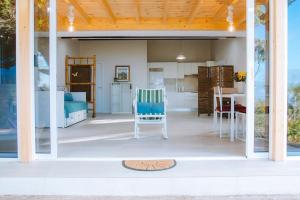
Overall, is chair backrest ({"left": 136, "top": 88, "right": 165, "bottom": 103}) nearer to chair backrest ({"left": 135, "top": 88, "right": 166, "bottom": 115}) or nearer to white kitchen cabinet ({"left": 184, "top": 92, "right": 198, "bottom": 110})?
chair backrest ({"left": 135, "top": 88, "right": 166, "bottom": 115})

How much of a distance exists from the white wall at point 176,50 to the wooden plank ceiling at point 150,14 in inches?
160

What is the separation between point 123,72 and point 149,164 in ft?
27.1

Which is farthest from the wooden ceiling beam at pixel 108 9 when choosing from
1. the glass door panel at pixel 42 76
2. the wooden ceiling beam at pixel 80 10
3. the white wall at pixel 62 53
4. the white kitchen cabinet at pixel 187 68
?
the white kitchen cabinet at pixel 187 68

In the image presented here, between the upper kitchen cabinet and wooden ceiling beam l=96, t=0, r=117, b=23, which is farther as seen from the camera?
the upper kitchen cabinet

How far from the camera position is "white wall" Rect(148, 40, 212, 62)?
1280 cm

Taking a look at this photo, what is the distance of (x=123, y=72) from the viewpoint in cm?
1156

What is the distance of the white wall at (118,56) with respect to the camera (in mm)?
11547

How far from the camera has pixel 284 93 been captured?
3670 millimetres

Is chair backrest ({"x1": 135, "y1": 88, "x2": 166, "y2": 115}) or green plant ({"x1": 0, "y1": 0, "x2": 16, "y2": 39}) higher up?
green plant ({"x1": 0, "y1": 0, "x2": 16, "y2": 39})

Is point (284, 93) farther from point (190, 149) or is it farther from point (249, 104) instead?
point (190, 149)

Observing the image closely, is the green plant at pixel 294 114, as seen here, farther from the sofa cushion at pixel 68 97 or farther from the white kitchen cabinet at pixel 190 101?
the white kitchen cabinet at pixel 190 101

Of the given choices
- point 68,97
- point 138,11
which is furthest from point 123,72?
point 138,11

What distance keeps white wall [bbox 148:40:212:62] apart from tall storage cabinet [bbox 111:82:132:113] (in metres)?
2.22

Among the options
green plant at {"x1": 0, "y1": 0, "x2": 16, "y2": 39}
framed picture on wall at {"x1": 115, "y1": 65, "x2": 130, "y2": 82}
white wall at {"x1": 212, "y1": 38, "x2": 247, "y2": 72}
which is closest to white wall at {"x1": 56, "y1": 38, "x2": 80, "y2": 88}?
framed picture on wall at {"x1": 115, "y1": 65, "x2": 130, "y2": 82}
